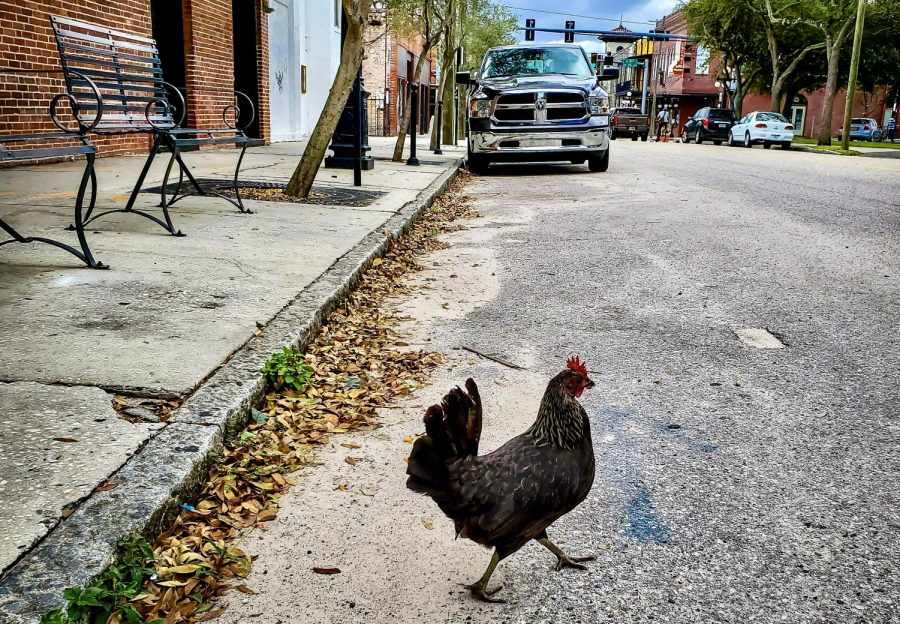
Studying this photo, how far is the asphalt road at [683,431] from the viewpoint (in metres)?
2.20

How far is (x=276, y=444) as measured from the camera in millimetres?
2990

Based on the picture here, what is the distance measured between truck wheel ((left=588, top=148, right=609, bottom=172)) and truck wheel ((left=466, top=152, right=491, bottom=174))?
189cm

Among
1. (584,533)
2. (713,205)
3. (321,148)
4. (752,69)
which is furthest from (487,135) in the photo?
(752,69)

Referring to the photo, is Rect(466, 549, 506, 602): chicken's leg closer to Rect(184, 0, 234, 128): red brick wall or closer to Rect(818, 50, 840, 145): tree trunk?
Rect(184, 0, 234, 128): red brick wall

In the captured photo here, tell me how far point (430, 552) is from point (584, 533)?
0.48 metres

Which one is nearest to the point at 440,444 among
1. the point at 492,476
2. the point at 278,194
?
the point at 492,476

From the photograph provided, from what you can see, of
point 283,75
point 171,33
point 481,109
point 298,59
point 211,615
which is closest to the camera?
point 211,615

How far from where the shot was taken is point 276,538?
245cm

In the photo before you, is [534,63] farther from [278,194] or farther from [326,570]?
[326,570]

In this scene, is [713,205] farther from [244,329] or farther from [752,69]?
[752,69]

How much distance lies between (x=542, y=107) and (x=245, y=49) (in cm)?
761

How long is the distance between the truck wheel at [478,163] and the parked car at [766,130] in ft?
66.5

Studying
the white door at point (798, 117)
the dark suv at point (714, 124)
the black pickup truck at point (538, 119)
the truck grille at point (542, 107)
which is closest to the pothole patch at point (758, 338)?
the black pickup truck at point (538, 119)

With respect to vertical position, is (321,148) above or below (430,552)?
above
